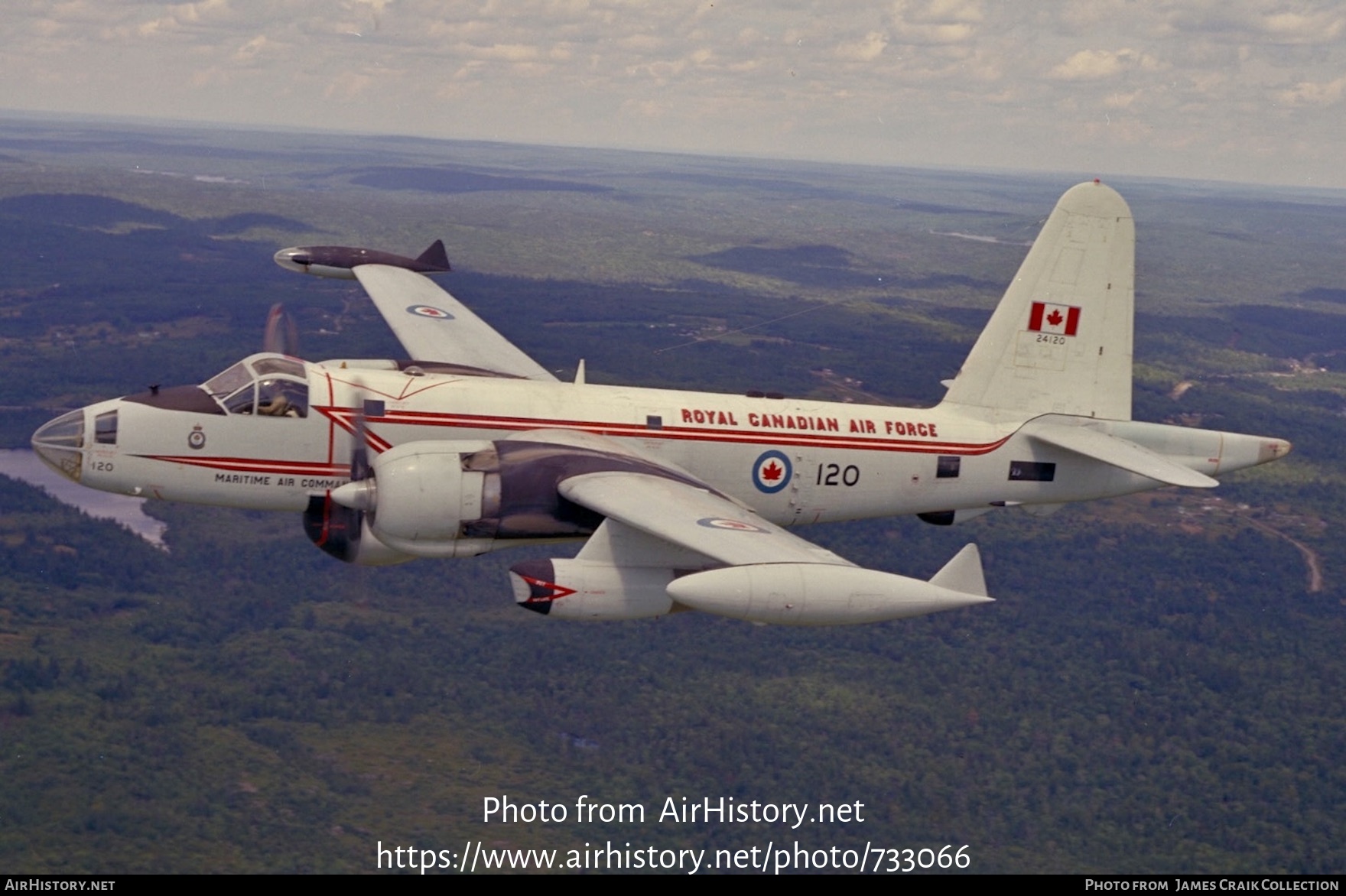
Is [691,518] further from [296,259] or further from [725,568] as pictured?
[296,259]

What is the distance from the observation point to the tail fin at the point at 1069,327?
3506 cm

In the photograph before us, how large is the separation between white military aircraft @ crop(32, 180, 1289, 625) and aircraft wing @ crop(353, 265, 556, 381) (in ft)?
0.76

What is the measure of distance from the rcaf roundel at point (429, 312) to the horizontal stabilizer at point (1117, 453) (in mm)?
18783

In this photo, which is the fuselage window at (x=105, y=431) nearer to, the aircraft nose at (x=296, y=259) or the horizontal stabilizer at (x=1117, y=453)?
the aircraft nose at (x=296, y=259)

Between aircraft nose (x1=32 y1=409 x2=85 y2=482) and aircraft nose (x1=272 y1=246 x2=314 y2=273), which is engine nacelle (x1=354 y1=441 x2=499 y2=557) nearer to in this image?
aircraft nose (x1=32 y1=409 x2=85 y2=482)

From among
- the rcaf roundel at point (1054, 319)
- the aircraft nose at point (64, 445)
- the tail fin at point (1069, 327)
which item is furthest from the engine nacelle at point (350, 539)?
the rcaf roundel at point (1054, 319)

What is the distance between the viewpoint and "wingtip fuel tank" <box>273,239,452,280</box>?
46031 millimetres

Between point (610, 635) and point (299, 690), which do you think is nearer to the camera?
point (299, 690)

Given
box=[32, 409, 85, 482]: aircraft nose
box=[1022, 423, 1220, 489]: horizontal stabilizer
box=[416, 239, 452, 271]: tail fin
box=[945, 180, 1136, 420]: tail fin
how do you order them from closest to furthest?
box=[32, 409, 85, 482]: aircraft nose
box=[1022, 423, 1220, 489]: horizontal stabilizer
box=[945, 180, 1136, 420]: tail fin
box=[416, 239, 452, 271]: tail fin

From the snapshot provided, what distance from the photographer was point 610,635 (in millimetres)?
103688

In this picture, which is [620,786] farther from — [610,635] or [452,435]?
[452,435]

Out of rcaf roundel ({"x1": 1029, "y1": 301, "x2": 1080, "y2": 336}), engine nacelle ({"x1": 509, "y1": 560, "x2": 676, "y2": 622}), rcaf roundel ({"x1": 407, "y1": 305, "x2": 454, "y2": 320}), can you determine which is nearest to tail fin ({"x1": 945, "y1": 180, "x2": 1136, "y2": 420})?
rcaf roundel ({"x1": 1029, "y1": 301, "x2": 1080, "y2": 336})

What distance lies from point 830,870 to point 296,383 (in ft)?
217
